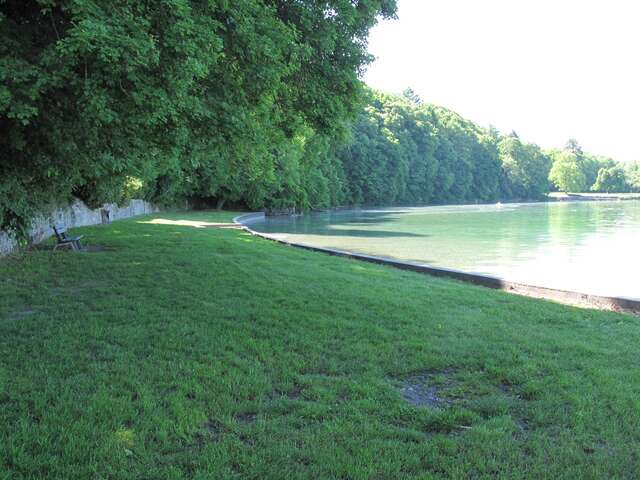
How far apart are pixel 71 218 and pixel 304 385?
1901 centimetres

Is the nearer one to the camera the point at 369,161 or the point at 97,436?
the point at 97,436

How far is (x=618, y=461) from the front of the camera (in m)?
3.71

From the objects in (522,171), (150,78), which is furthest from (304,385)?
(522,171)

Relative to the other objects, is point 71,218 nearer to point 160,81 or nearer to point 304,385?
point 160,81

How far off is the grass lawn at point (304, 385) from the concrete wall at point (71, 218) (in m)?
2.77

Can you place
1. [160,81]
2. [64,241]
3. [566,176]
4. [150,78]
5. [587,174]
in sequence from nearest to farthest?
[150,78], [160,81], [64,241], [566,176], [587,174]

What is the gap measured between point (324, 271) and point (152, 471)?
9006 millimetres

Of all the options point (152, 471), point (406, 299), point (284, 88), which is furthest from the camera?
point (284, 88)

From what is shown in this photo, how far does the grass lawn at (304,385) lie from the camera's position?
11.9 ft

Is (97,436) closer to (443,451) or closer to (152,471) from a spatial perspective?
(152,471)

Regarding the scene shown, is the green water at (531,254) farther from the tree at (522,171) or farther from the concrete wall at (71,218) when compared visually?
the tree at (522,171)

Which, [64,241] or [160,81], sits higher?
[160,81]

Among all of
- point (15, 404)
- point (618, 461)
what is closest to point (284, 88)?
point (15, 404)

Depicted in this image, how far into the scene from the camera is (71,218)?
70.7 ft
